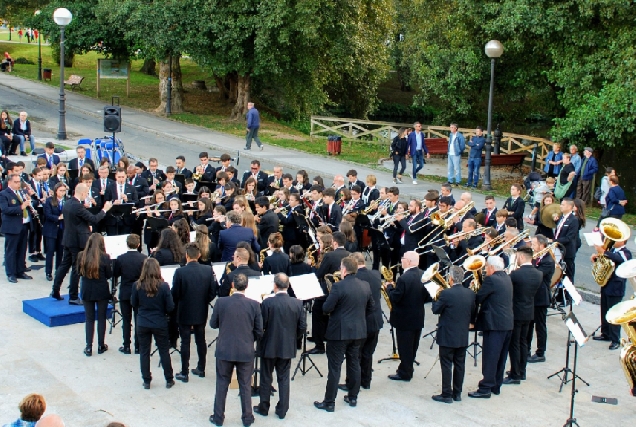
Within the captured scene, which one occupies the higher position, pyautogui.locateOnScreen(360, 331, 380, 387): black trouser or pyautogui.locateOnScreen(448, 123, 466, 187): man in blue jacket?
pyautogui.locateOnScreen(448, 123, 466, 187): man in blue jacket

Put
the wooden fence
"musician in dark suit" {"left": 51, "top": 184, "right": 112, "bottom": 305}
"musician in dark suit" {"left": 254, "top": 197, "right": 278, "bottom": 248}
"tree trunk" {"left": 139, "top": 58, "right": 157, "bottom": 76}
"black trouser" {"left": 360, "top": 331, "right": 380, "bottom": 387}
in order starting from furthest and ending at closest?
1. "tree trunk" {"left": 139, "top": 58, "right": 157, "bottom": 76}
2. the wooden fence
3. "musician in dark suit" {"left": 254, "top": 197, "right": 278, "bottom": 248}
4. "musician in dark suit" {"left": 51, "top": 184, "right": 112, "bottom": 305}
5. "black trouser" {"left": 360, "top": 331, "right": 380, "bottom": 387}

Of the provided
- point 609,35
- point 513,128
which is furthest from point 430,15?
point 609,35

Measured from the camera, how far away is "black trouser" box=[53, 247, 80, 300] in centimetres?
1306

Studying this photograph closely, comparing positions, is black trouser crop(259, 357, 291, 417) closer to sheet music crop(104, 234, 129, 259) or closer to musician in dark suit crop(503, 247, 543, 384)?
sheet music crop(104, 234, 129, 259)

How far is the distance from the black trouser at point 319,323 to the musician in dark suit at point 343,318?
4.27 ft

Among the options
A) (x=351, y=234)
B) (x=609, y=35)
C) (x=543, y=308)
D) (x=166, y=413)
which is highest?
(x=609, y=35)

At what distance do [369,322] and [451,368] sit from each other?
1.20 meters

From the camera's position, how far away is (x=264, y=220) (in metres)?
14.1

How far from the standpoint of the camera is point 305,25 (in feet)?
98.7

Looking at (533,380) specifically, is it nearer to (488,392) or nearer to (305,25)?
(488,392)

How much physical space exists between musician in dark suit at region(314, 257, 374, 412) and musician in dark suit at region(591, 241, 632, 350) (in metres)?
3.98

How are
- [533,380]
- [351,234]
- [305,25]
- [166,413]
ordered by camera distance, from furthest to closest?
[305,25]
[351,234]
[533,380]
[166,413]

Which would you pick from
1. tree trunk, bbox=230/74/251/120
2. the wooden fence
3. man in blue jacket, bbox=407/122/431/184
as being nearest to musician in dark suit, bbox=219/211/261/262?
man in blue jacket, bbox=407/122/431/184

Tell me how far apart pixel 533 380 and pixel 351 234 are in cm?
324
